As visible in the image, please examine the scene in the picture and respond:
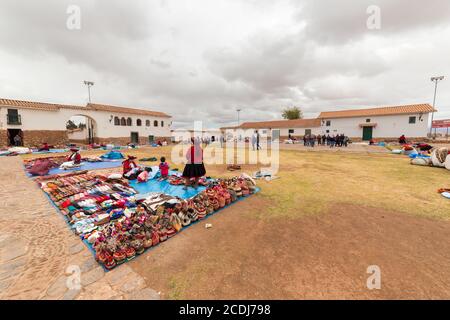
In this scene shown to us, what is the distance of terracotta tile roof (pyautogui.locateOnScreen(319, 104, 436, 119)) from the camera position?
26.1 metres

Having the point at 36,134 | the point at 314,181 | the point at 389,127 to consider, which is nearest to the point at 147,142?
the point at 36,134

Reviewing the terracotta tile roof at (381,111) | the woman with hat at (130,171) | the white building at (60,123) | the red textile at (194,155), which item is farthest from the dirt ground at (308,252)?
the terracotta tile roof at (381,111)

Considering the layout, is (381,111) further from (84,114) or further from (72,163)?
(84,114)

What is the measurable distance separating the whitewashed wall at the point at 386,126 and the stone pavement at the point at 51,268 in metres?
38.2

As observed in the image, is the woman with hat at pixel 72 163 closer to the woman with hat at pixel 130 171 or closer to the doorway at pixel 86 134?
the woman with hat at pixel 130 171

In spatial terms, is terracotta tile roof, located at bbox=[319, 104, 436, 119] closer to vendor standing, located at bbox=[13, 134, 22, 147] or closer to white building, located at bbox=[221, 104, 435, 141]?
white building, located at bbox=[221, 104, 435, 141]

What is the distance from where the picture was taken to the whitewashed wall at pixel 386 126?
86.5ft

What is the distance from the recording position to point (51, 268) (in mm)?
2451

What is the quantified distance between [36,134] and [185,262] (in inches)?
1188

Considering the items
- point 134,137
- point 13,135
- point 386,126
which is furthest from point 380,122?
point 13,135

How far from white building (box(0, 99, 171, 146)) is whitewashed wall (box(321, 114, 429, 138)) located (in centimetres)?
3631

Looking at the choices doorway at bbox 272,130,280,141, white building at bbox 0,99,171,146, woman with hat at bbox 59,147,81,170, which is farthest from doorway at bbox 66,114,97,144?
doorway at bbox 272,130,280,141

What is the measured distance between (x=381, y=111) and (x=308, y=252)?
37.4 m

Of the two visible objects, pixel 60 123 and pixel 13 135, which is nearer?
pixel 13 135
